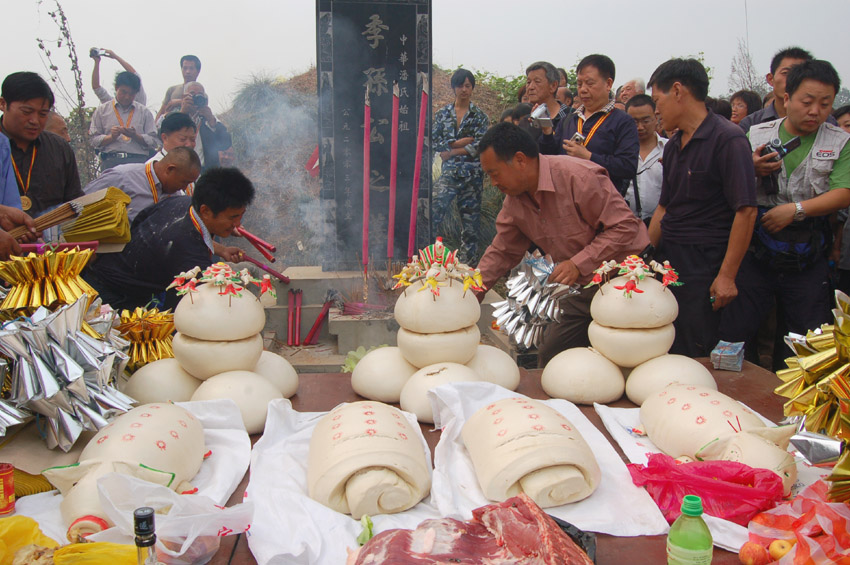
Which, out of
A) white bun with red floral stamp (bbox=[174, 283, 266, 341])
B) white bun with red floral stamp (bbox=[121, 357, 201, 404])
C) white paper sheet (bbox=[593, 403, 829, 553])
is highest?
white bun with red floral stamp (bbox=[174, 283, 266, 341])

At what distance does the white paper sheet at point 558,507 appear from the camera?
177cm

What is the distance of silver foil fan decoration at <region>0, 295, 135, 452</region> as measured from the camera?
193cm

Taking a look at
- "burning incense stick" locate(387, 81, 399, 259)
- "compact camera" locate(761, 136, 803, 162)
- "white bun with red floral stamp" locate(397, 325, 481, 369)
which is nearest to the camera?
"white bun with red floral stamp" locate(397, 325, 481, 369)

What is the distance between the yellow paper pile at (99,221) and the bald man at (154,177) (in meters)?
1.00

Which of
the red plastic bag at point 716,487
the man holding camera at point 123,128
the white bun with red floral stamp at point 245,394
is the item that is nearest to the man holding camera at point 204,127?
the man holding camera at point 123,128

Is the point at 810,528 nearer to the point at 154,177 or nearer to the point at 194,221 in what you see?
the point at 194,221

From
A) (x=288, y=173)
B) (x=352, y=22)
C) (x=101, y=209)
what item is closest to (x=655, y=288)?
(x=101, y=209)

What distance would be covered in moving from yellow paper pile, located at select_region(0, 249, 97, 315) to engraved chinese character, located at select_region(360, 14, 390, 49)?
4461mm

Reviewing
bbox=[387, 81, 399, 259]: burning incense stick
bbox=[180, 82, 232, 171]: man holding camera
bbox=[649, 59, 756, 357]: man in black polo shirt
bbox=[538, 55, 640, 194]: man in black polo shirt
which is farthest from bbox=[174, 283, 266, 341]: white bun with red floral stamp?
bbox=[180, 82, 232, 171]: man holding camera

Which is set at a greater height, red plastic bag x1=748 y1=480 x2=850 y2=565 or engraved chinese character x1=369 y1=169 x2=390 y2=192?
engraved chinese character x1=369 y1=169 x2=390 y2=192

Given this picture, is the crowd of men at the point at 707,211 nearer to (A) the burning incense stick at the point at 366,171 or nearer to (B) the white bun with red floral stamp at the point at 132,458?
(B) the white bun with red floral stamp at the point at 132,458

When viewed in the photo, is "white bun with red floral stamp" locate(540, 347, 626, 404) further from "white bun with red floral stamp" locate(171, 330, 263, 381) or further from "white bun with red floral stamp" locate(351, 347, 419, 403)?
"white bun with red floral stamp" locate(171, 330, 263, 381)

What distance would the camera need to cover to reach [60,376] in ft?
6.61

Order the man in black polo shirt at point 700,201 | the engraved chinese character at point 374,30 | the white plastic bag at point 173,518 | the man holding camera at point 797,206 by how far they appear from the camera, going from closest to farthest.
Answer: the white plastic bag at point 173,518 < the man in black polo shirt at point 700,201 < the man holding camera at point 797,206 < the engraved chinese character at point 374,30
